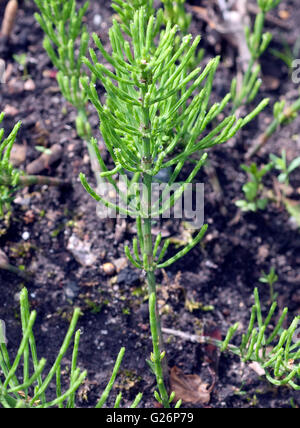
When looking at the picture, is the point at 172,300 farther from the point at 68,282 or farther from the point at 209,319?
the point at 68,282

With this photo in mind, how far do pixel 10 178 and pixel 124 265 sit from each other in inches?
25.2

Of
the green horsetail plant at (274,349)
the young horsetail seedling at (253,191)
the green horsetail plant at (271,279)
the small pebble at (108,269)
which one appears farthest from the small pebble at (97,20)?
the green horsetail plant at (274,349)

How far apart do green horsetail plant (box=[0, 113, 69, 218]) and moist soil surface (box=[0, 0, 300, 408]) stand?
9 centimetres

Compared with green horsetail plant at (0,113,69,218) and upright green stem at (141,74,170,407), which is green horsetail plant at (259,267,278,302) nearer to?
upright green stem at (141,74,170,407)

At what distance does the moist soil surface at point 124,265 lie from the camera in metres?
2.03

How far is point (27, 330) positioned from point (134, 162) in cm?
66

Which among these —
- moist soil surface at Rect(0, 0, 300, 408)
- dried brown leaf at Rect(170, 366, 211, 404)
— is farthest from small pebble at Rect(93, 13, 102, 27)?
dried brown leaf at Rect(170, 366, 211, 404)

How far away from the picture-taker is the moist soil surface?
2.03 metres

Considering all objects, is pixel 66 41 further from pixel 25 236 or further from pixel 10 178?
pixel 25 236

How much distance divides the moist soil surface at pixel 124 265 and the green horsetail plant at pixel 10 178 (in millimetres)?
88

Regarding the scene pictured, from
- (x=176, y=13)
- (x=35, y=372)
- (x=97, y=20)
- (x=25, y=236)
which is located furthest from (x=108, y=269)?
(x=97, y=20)

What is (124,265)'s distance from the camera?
7.16 ft

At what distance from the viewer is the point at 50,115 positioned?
2.53 metres
